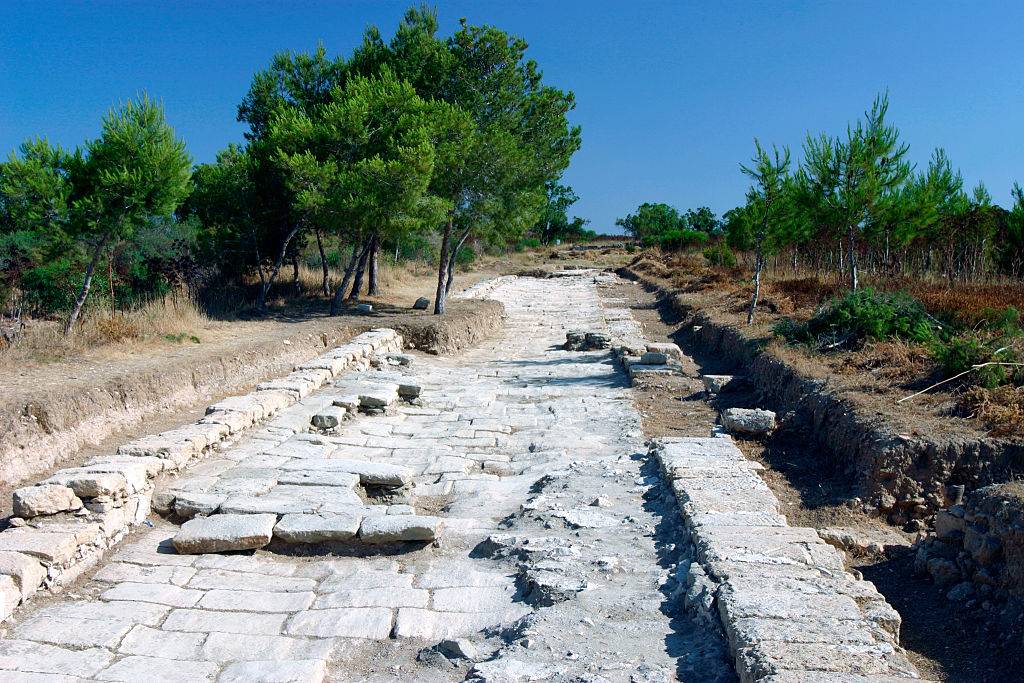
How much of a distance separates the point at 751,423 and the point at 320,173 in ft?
37.6

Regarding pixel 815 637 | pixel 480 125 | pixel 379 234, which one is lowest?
pixel 815 637

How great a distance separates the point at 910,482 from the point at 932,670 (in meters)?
2.64

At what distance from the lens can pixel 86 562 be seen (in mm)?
4914

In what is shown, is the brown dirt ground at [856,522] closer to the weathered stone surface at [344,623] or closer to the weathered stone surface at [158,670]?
the weathered stone surface at [344,623]

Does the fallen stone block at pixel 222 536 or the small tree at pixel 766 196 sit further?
the small tree at pixel 766 196

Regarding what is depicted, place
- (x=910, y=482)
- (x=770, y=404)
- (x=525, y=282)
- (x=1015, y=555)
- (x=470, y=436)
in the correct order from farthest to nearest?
1. (x=525, y=282)
2. (x=770, y=404)
3. (x=470, y=436)
4. (x=910, y=482)
5. (x=1015, y=555)

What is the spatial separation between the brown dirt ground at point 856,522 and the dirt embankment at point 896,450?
0.21 m

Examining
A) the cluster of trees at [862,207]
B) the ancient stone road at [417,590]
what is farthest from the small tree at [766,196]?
the ancient stone road at [417,590]

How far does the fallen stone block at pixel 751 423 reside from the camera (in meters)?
8.22

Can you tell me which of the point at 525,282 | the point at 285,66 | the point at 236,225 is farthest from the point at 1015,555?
the point at 525,282

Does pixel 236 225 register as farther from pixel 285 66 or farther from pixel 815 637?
pixel 815 637

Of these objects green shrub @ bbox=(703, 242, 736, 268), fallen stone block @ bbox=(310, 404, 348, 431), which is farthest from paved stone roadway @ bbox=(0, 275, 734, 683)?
green shrub @ bbox=(703, 242, 736, 268)

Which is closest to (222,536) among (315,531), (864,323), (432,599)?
(315,531)

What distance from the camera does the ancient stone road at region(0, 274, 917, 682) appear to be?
3750 millimetres
